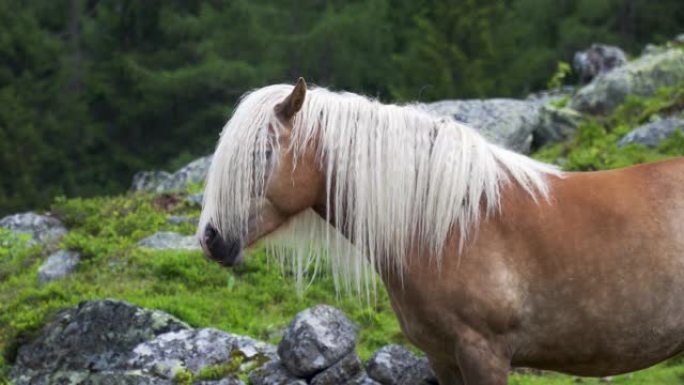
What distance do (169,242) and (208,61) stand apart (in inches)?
862

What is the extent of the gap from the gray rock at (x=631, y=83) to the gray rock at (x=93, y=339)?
27.8 ft

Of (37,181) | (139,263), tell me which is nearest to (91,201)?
(139,263)

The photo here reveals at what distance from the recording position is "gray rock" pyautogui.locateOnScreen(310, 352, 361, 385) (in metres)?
6.88

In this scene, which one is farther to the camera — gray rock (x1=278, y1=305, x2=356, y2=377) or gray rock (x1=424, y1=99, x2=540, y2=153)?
gray rock (x1=424, y1=99, x2=540, y2=153)

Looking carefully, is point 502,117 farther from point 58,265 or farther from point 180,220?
point 58,265

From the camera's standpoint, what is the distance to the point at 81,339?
309 inches

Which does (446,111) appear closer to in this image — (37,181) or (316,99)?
(316,99)

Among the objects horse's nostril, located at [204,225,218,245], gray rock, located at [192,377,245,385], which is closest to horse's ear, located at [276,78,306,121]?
horse's nostril, located at [204,225,218,245]

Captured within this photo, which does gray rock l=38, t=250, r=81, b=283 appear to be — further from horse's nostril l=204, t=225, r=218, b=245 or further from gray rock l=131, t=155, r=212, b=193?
horse's nostril l=204, t=225, r=218, b=245

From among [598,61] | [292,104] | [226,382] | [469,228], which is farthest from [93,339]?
[598,61]

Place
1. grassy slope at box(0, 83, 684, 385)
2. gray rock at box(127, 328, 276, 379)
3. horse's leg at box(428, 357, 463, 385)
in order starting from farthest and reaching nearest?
grassy slope at box(0, 83, 684, 385)
gray rock at box(127, 328, 276, 379)
horse's leg at box(428, 357, 463, 385)

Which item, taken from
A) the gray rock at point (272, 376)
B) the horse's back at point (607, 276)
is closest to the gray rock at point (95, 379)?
the gray rock at point (272, 376)

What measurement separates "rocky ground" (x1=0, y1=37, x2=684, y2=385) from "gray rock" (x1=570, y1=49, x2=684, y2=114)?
0.06ft

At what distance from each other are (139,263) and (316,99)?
490cm
